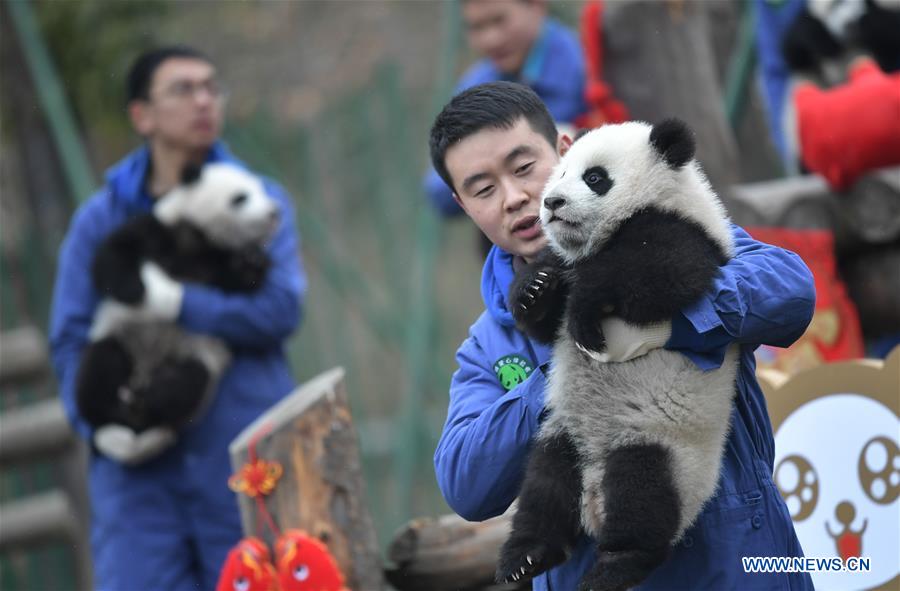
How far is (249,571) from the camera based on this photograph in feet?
11.6

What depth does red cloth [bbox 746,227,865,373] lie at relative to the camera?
4094mm

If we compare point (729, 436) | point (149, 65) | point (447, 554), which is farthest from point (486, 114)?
point (149, 65)

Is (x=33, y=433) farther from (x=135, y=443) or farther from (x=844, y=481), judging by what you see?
(x=844, y=481)

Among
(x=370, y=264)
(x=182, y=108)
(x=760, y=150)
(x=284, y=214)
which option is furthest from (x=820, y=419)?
(x=370, y=264)

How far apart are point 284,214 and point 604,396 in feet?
8.56

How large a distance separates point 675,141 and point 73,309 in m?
2.84

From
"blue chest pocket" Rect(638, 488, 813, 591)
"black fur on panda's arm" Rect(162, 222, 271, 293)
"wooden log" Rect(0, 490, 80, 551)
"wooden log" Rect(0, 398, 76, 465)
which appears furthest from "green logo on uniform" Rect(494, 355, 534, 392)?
"wooden log" Rect(0, 490, 80, 551)

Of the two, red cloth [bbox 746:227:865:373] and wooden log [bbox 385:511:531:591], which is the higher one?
red cloth [bbox 746:227:865:373]

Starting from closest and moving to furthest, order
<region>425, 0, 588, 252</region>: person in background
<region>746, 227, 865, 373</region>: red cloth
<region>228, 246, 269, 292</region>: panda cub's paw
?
<region>746, 227, 865, 373</region>: red cloth → <region>228, 246, 269, 292</region>: panda cub's paw → <region>425, 0, 588, 252</region>: person in background

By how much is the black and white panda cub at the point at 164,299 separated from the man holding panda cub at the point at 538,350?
1.88 m

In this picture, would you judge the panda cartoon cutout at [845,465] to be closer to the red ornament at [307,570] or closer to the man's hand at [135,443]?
the red ornament at [307,570]

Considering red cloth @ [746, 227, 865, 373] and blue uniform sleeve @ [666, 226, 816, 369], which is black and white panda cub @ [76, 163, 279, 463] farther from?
blue uniform sleeve @ [666, 226, 816, 369]

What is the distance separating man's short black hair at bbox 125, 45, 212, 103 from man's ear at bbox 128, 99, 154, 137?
0.02 meters

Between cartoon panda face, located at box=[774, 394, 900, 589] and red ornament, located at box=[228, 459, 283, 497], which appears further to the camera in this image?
red ornament, located at box=[228, 459, 283, 497]
